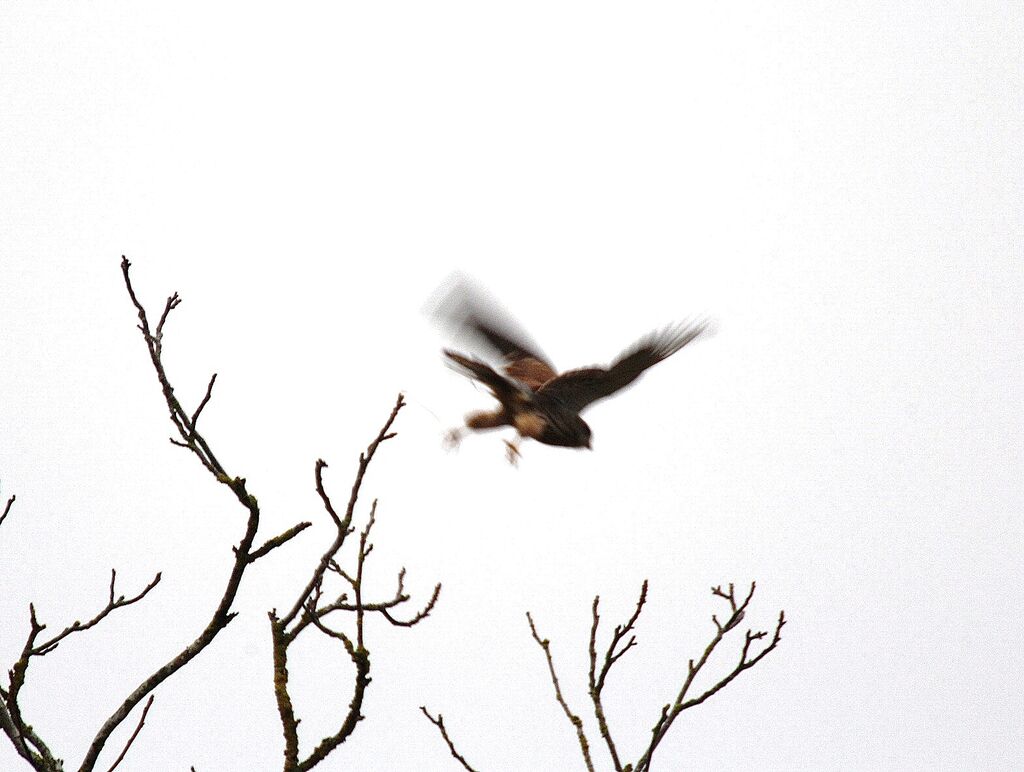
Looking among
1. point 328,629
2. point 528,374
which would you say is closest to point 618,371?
point 528,374

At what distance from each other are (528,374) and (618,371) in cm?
79

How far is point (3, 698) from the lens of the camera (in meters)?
3.48

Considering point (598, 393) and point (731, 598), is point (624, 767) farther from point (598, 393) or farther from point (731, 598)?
point (598, 393)

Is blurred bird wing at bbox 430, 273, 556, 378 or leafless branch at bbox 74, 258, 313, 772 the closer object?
leafless branch at bbox 74, 258, 313, 772

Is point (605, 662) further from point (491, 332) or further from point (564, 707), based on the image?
point (491, 332)

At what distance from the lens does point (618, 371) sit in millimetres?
5473

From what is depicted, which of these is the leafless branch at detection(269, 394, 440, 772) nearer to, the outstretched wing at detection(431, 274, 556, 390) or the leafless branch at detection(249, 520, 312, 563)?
the leafless branch at detection(249, 520, 312, 563)

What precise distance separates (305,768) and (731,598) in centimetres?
202

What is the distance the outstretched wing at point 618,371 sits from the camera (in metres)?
5.41

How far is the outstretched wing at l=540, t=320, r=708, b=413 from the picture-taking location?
17.7ft

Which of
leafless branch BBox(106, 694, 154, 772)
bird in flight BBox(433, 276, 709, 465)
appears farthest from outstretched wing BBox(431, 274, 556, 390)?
leafless branch BBox(106, 694, 154, 772)

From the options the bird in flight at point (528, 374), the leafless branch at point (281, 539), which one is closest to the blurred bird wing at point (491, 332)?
the bird in flight at point (528, 374)

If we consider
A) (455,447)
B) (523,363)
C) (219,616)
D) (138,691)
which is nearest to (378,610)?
(219,616)

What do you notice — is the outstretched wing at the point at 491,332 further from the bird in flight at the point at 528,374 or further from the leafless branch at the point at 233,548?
the leafless branch at the point at 233,548
